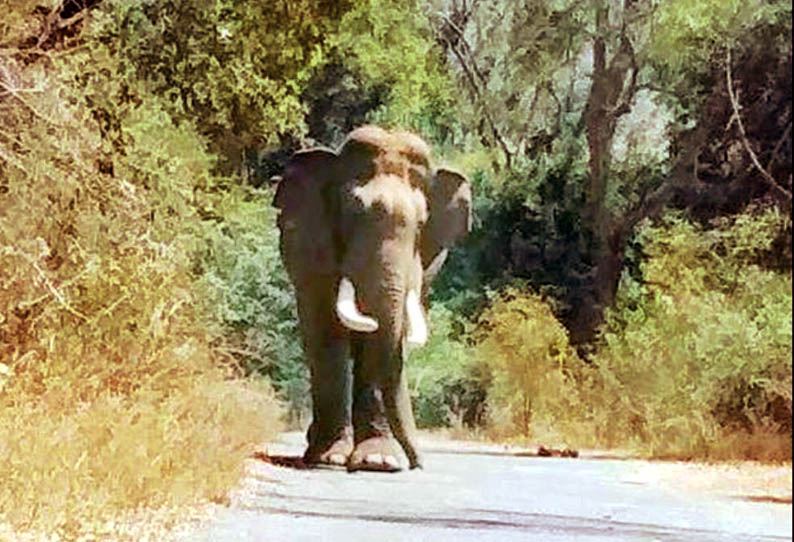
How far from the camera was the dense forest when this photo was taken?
5.73 feet

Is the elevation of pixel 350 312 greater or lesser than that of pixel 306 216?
lesser

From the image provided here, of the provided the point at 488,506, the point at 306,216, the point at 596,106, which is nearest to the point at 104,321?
the point at 306,216

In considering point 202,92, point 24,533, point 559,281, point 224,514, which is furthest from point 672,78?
point 24,533

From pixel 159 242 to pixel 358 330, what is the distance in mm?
279

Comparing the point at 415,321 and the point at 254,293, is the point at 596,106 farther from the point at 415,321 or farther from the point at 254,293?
the point at 254,293

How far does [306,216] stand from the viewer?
6.12 feet

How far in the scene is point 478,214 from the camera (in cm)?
182

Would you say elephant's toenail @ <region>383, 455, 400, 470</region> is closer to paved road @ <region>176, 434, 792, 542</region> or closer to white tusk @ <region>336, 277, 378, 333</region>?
paved road @ <region>176, 434, 792, 542</region>

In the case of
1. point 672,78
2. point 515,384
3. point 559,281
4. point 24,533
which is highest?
point 672,78

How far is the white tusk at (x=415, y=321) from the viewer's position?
1.83 meters

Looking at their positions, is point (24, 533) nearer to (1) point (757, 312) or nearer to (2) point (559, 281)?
(2) point (559, 281)

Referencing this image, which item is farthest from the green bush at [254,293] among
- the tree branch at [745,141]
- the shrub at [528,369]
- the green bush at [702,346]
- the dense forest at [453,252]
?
the tree branch at [745,141]

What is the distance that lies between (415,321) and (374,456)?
0.57 feet

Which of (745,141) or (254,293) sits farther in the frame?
(254,293)
